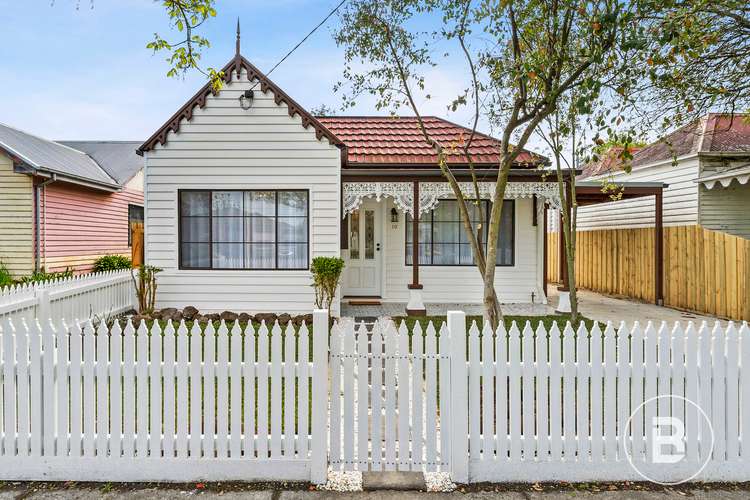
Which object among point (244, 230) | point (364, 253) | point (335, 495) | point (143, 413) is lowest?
point (335, 495)

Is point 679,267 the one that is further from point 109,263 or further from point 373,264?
point 109,263

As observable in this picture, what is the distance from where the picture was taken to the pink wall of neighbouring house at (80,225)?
456 inches

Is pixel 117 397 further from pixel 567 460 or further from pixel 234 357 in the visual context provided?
pixel 567 460

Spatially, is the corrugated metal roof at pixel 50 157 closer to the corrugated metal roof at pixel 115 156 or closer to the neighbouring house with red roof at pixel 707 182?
the corrugated metal roof at pixel 115 156

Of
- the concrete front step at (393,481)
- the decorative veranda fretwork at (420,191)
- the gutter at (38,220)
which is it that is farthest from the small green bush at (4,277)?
the concrete front step at (393,481)

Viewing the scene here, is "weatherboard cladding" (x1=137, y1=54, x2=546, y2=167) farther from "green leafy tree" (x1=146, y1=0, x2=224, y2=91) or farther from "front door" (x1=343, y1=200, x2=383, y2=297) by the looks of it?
"green leafy tree" (x1=146, y1=0, x2=224, y2=91)

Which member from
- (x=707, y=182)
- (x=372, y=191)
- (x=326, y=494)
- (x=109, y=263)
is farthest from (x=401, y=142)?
(x=109, y=263)

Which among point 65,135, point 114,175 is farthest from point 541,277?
point 65,135

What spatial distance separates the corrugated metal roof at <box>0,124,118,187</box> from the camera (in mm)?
10988

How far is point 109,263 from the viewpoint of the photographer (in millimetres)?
13875

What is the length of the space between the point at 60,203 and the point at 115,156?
17.1 feet

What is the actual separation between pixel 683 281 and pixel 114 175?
17.4 m

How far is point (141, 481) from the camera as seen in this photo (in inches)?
116

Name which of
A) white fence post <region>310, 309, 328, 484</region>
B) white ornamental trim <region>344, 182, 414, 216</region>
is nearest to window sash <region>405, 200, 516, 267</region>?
white ornamental trim <region>344, 182, 414, 216</region>
